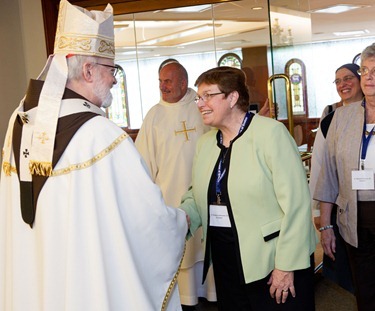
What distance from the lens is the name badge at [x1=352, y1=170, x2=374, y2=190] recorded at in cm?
241

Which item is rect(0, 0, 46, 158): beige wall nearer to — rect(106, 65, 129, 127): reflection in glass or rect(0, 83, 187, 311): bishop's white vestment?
rect(0, 83, 187, 311): bishop's white vestment

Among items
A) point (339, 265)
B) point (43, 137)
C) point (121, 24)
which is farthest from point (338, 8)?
point (43, 137)

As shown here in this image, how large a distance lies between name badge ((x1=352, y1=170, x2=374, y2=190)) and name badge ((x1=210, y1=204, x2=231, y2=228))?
0.71m

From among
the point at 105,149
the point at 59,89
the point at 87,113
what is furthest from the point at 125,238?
the point at 59,89

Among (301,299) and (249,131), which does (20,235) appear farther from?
(301,299)

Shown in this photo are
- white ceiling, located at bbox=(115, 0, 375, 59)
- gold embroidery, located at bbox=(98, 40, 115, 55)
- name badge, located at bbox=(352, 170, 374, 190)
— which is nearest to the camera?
gold embroidery, located at bbox=(98, 40, 115, 55)

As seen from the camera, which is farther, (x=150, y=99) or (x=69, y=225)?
(x=150, y=99)

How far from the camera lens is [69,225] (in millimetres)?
1764

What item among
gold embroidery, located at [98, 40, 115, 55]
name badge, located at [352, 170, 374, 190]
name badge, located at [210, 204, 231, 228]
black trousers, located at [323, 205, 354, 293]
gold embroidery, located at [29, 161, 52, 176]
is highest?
gold embroidery, located at [98, 40, 115, 55]

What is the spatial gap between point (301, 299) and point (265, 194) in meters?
0.49

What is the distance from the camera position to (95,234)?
1754 millimetres

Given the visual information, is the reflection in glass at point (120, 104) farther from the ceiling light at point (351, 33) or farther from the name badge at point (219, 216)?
the name badge at point (219, 216)

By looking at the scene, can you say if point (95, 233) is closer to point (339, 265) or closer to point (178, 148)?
point (339, 265)

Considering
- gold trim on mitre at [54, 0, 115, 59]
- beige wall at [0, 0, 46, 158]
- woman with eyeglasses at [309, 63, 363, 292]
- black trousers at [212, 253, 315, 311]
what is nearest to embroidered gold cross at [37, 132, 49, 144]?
gold trim on mitre at [54, 0, 115, 59]
